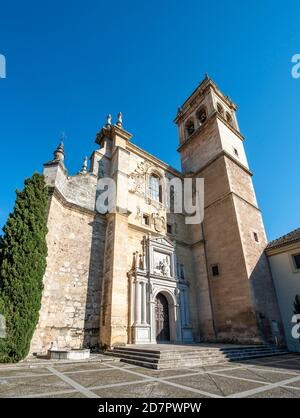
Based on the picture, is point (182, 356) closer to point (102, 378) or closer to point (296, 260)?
point (102, 378)

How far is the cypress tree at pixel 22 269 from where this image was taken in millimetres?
7121

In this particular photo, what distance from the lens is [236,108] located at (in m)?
23.6

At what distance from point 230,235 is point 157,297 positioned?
5650 millimetres

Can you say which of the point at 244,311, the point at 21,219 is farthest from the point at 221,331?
the point at 21,219

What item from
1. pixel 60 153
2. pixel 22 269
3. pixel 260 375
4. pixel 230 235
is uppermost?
pixel 60 153

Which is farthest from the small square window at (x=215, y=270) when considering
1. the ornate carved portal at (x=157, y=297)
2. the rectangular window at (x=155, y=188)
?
the rectangular window at (x=155, y=188)

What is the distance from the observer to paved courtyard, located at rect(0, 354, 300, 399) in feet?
12.4

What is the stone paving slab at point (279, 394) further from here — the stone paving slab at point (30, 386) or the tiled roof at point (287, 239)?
the tiled roof at point (287, 239)

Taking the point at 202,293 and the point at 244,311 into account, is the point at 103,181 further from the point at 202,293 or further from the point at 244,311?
the point at 244,311

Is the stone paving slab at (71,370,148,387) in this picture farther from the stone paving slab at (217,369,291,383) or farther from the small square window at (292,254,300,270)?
the small square window at (292,254,300,270)

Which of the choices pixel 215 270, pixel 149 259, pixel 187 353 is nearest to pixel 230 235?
pixel 215 270

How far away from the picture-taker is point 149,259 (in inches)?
510

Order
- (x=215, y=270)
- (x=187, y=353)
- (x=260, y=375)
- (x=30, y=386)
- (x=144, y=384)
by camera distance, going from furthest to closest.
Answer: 1. (x=215, y=270)
2. (x=187, y=353)
3. (x=260, y=375)
4. (x=144, y=384)
5. (x=30, y=386)

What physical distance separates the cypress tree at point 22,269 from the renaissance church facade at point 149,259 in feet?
3.10
